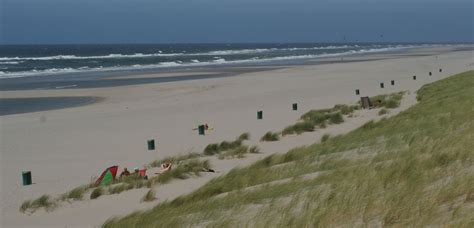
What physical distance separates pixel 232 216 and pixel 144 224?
96 centimetres

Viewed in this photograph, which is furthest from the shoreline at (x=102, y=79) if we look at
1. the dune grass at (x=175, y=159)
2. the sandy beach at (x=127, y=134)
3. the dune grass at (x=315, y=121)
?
the dune grass at (x=175, y=159)

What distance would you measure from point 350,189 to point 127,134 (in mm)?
9477

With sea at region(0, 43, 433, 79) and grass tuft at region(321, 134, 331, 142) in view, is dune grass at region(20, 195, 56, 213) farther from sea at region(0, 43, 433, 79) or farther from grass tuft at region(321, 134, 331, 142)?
sea at region(0, 43, 433, 79)

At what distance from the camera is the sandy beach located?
28.9ft

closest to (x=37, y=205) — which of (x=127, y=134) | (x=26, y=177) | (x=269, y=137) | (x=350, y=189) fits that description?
(x=26, y=177)

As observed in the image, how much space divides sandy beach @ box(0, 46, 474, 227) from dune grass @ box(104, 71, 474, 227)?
83 cm

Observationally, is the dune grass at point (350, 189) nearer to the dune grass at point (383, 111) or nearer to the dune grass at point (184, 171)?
the dune grass at point (184, 171)

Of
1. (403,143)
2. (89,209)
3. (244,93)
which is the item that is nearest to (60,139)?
(89,209)

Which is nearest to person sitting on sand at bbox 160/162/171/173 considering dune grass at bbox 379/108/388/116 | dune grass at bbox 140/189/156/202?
dune grass at bbox 140/189/156/202

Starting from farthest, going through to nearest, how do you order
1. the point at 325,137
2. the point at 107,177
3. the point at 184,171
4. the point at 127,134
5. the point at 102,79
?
the point at 102,79 → the point at 127,134 → the point at 325,137 → the point at 184,171 → the point at 107,177

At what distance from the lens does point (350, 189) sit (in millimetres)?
6629

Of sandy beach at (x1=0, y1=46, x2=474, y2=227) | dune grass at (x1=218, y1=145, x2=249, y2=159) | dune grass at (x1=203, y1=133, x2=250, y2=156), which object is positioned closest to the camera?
sandy beach at (x1=0, y1=46, x2=474, y2=227)

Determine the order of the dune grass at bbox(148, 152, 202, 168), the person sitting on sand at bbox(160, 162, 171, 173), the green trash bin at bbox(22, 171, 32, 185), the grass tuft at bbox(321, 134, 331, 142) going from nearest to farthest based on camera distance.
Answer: the green trash bin at bbox(22, 171, 32, 185)
the person sitting on sand at bbox(160, 162, 171, 173)
the dune grass at bbox(148, 152, 202, 168)
the grass tuft at bbox(321, 134, 331, 142)

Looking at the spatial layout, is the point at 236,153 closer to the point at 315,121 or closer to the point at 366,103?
the point at 315,121
